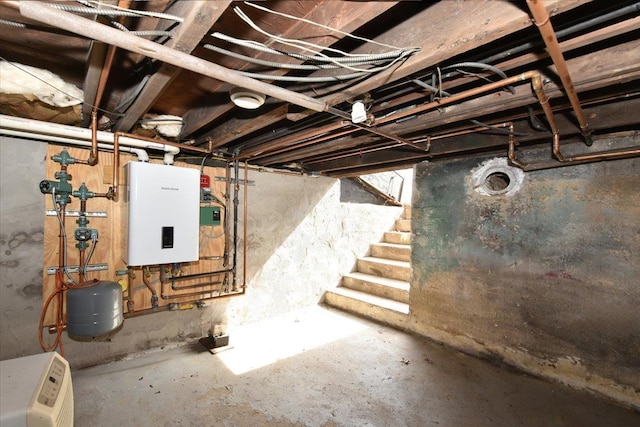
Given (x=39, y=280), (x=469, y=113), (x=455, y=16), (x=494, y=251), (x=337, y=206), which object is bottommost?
(x=39, y=280)

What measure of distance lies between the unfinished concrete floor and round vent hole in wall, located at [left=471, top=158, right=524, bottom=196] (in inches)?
61.3

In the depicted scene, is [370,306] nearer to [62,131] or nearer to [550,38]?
[550,38]

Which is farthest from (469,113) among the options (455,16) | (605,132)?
(605,132)

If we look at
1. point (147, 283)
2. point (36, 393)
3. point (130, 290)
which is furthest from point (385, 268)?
point (36, 393)

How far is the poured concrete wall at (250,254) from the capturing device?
197cm

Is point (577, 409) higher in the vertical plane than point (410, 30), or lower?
lower

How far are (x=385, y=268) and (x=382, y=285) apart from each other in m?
0.33

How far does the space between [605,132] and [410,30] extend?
186 cm

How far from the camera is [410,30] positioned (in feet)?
3.58

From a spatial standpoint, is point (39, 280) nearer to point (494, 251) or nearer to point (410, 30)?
point (410, 30)

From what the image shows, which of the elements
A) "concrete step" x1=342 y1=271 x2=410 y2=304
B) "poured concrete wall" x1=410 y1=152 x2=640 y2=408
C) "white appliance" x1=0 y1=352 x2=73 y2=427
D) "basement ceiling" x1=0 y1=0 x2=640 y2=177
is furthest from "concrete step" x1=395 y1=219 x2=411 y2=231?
"white appliance" x1=0 y1=352 x2=73 y2=427

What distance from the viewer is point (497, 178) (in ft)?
8.95

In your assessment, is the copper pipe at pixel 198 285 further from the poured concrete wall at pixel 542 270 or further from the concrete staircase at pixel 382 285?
the poured concrete wall at pixel 542 270

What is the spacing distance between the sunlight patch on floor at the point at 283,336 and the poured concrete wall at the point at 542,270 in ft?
3.09
